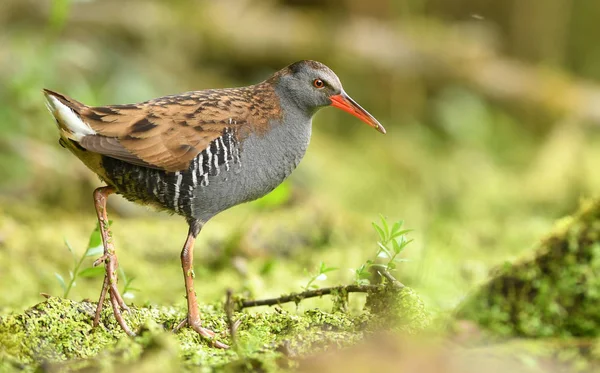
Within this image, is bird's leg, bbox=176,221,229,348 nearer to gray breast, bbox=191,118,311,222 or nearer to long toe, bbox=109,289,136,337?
gray breast, bbox=191,118,311,222

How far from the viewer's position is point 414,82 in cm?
1061

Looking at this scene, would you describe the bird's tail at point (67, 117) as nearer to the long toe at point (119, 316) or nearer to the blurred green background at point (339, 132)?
the long toe at point (119, 316)

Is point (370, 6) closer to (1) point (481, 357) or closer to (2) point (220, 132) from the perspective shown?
(2) point (220, 132)

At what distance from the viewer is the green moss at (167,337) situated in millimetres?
2625

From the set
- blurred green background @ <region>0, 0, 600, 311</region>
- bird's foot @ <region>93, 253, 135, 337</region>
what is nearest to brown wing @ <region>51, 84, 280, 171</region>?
bird's foot @ <region>93, 253, 135, 337</region>

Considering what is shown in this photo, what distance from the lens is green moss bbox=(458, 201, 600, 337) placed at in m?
3.51

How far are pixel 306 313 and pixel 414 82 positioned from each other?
761 cm

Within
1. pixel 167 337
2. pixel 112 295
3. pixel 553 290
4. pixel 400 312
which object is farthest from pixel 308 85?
pixel 167 337

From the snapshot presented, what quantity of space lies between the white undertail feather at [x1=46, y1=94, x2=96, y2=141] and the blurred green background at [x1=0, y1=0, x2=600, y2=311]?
1485mm

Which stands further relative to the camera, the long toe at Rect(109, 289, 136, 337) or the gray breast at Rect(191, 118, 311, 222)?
the gray breast at Rect(191, 118, 311, 222)

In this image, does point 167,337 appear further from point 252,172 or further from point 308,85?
point 308,85

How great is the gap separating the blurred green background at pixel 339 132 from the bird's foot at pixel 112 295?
118 centimetres

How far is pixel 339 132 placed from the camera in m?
11.0

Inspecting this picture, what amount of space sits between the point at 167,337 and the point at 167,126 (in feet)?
4.08
